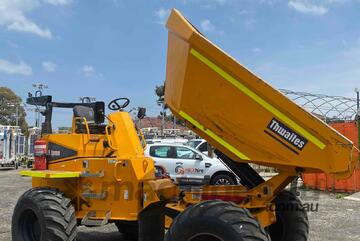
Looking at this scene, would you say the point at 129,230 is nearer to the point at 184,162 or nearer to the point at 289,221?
the point at 289,221

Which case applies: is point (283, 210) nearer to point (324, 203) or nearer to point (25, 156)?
point (324, 203)

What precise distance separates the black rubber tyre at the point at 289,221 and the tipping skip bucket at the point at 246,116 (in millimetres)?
1419

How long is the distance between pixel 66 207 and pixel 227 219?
277 centimetres

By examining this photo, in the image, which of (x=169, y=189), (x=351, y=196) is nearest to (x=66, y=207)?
(x=169, y=189)

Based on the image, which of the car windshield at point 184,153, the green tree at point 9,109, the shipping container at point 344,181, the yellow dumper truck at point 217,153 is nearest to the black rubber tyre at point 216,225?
the yellow dumper truck at point 217,153

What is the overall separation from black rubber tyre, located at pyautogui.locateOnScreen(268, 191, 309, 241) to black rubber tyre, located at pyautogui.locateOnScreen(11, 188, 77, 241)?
2.72 meters

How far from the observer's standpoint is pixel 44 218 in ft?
21.1

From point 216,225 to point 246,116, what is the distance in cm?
116

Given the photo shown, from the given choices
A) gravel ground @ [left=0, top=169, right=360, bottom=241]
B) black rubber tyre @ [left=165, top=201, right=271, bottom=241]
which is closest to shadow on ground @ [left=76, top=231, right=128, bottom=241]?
gravel ground @ [left=0, top=169, right=360, bottom=241]

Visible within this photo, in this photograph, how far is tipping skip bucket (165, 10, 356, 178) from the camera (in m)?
4.88

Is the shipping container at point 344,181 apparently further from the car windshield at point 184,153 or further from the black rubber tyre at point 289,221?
the black rubber tyre at point 289,221

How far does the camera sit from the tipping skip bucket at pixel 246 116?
488cm

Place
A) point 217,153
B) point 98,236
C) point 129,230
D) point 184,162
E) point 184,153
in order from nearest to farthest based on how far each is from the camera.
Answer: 1. point 217,153
2. point 129,230
3. point 98,236
4. point 184,162
5. point 184,153

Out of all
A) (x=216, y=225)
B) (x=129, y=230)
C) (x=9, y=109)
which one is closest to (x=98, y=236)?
(x=129, y=230)
